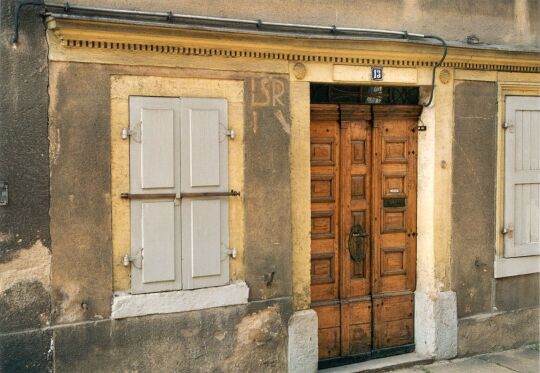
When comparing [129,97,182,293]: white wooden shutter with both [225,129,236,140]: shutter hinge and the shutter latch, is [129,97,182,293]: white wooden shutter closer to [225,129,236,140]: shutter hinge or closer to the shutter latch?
[225,129,236,140]: shutter hinge

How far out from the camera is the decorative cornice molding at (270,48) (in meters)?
5.44

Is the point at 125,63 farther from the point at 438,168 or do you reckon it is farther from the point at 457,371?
the point at 457,371

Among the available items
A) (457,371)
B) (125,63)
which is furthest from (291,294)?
(125,63)

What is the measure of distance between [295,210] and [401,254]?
1635 millimetres

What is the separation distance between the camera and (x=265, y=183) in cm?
631

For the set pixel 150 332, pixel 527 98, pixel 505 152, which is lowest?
pixel 150 332

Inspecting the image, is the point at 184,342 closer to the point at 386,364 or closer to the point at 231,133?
the point at 231,133

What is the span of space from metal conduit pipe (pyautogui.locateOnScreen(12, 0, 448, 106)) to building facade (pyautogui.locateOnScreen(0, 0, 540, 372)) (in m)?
0.02

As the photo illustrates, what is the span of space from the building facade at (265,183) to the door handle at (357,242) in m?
0.02

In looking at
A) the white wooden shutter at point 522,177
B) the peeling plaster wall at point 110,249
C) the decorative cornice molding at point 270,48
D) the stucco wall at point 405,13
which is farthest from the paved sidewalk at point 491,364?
the stucco wall at point 405,13

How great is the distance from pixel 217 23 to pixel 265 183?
5.34 ft

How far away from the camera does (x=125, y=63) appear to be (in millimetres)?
5648

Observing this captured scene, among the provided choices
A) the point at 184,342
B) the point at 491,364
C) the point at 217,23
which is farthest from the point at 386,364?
the point at 217,23

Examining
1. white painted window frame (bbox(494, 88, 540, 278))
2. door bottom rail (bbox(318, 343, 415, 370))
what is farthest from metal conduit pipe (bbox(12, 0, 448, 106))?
door bottom rail (bbox(318, 343, 415, 370))
